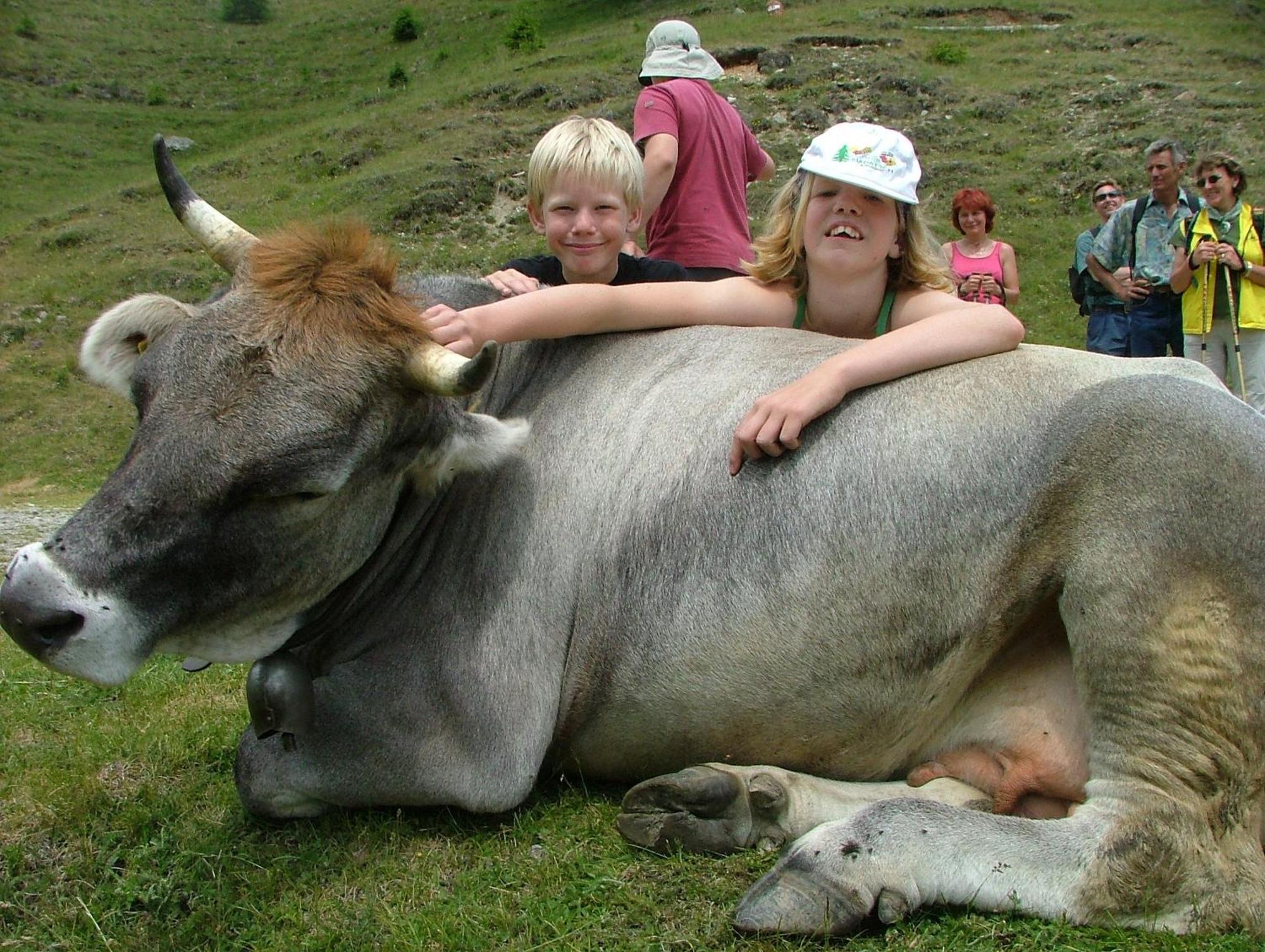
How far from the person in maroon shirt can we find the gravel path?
736 centimetres

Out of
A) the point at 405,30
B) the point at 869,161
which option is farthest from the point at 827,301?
the point at 405,30

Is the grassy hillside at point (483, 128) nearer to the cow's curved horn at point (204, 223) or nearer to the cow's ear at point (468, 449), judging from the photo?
the cow's curved horn at point (204, 223)

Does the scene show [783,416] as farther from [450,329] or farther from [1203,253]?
[1203,253]

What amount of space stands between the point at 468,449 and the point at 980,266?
8.00 metres

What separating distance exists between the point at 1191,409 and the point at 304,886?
3241mm

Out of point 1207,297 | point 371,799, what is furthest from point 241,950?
point 1207,297

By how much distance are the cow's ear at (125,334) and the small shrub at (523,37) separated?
159ft

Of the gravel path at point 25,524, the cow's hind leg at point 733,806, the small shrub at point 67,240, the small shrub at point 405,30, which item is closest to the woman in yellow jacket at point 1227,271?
the cow's hind leg at point 733,806

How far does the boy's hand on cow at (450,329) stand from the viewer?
4069 mm

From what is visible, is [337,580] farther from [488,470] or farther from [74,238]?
[74,238]

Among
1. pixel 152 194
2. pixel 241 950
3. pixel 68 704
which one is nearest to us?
pixel 241 950

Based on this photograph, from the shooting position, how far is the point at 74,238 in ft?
107

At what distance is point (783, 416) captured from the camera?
4.04 m

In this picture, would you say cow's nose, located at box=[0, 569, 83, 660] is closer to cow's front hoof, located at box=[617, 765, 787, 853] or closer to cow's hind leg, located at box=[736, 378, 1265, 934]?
cow's front hoof, located at box=[617, 765, 787, 853]
